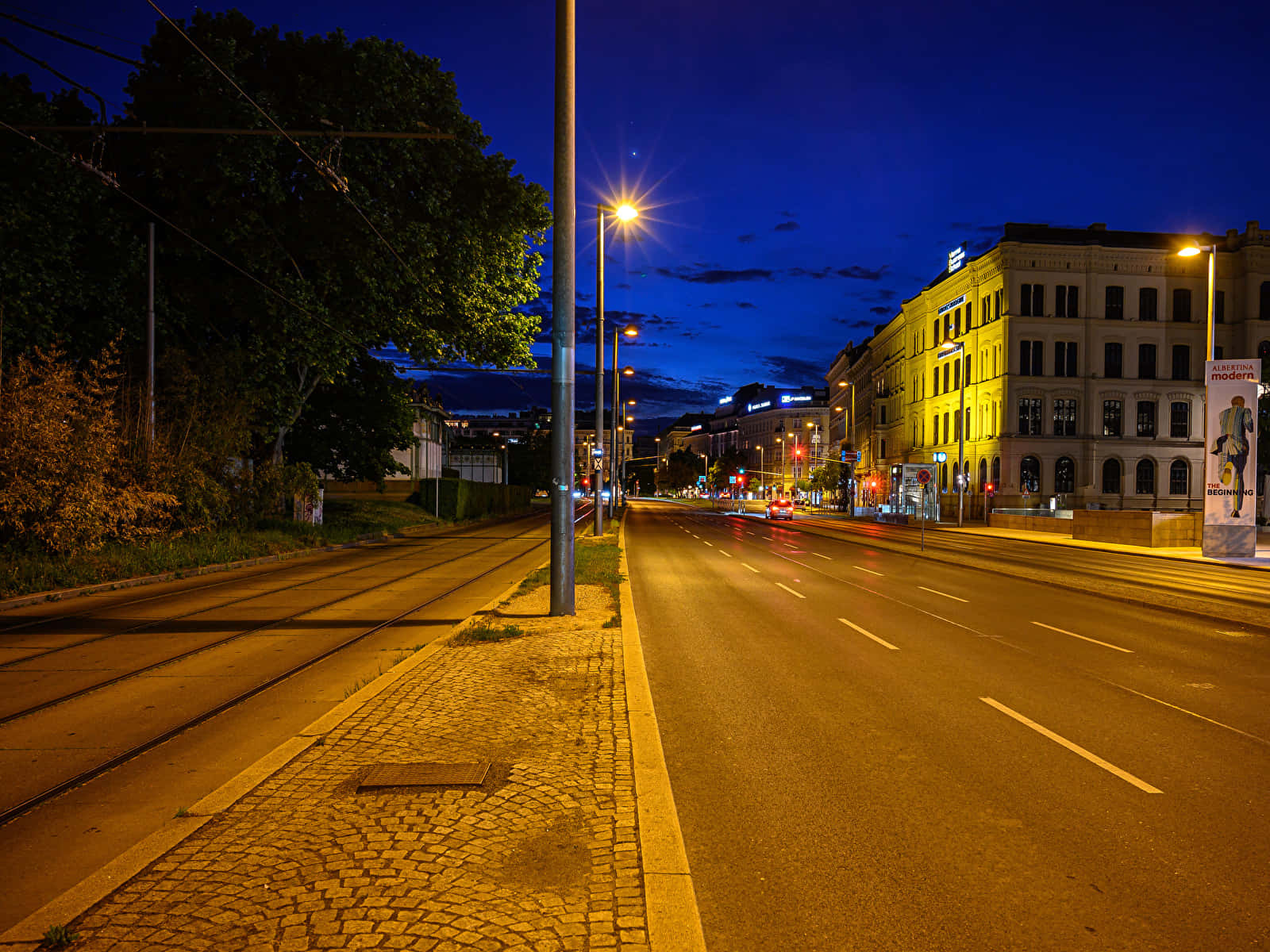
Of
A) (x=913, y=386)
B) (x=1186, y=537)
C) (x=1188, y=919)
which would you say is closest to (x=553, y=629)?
(x=1188, y=919)

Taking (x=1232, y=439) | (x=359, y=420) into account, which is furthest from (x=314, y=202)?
(x=1232, y=439)

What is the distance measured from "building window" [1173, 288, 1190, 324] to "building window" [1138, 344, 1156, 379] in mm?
2963

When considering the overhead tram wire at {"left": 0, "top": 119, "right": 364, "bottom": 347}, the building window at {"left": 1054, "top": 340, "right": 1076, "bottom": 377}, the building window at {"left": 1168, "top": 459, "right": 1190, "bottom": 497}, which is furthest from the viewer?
the building window at {"left": 1168, "top": 459, "right": 1190, "bottom": 497}

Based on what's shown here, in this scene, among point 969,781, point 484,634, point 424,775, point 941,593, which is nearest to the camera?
point 424,775

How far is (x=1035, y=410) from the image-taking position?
61844 mm

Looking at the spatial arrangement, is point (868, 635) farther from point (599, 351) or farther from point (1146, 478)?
point (1146, 478)

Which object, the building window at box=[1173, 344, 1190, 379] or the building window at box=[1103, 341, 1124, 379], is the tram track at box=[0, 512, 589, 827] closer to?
the building window at box=[1103, 341, 1124, 379]

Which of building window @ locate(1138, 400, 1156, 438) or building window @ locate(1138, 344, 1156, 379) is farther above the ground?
building window @ locate(1138, 344, 1156, 379)

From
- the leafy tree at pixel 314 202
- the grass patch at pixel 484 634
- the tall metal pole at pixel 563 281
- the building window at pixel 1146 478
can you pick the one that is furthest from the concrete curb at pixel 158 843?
the building window at pixel 1146 478

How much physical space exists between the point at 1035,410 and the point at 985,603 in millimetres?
53139

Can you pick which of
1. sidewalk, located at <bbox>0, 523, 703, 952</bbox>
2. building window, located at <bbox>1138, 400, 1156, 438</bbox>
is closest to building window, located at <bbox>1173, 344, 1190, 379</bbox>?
building window, located at <bbox>1138, 400, 1156, 438</bbox>

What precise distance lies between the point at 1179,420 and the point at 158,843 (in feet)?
244

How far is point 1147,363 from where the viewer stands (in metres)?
62.9

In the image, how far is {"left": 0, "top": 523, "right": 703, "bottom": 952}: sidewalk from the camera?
334 cm
